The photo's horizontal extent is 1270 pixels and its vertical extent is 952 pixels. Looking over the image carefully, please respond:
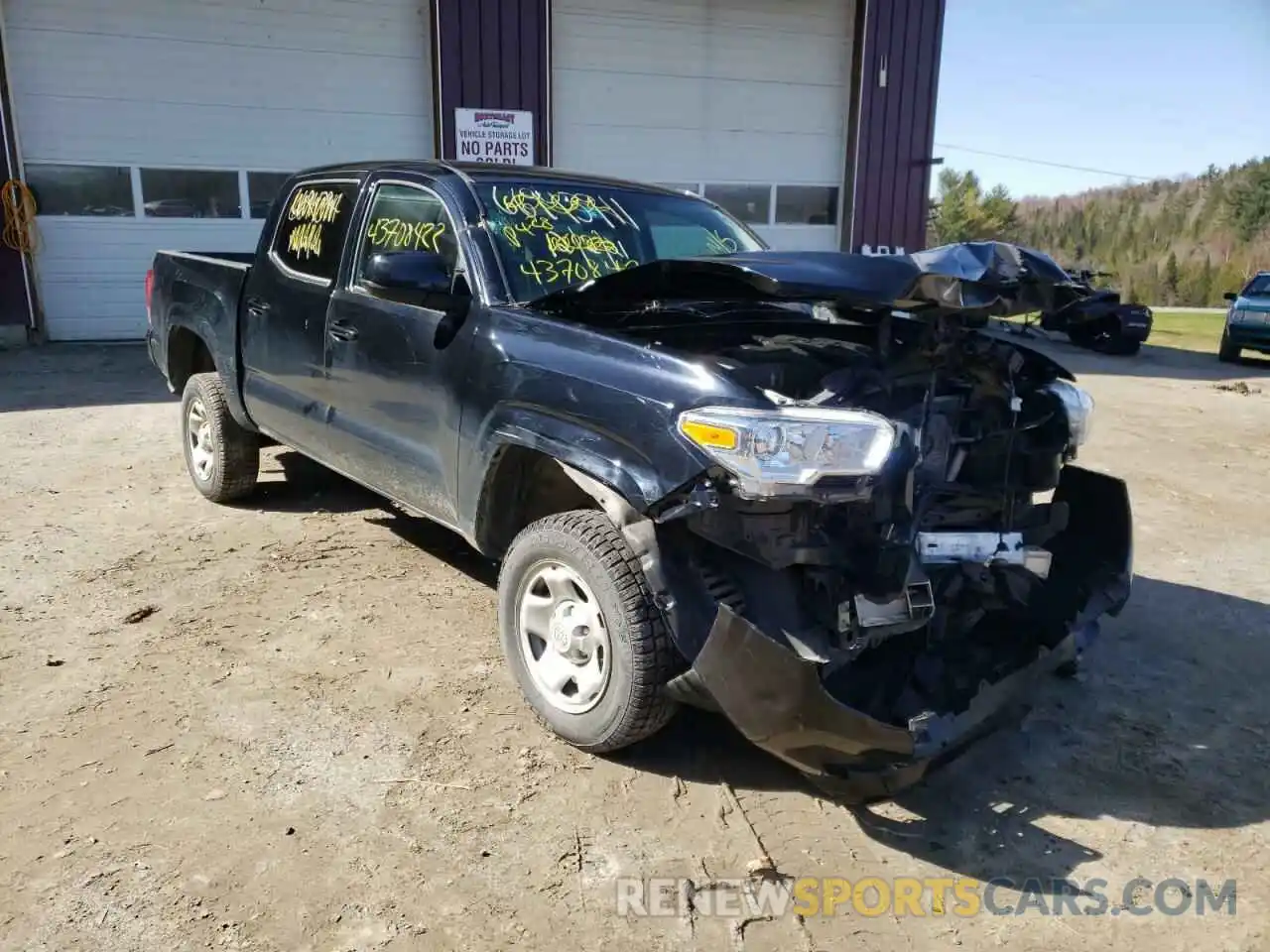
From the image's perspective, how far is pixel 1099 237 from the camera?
40438 mm

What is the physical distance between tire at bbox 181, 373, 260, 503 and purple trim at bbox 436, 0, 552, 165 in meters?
8.10

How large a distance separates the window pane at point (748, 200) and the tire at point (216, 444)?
10685 mm

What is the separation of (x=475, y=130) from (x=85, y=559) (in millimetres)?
9948

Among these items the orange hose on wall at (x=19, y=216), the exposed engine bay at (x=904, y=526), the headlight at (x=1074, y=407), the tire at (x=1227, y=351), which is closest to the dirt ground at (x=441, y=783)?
the exposed engine bay at (x=904, y=526)

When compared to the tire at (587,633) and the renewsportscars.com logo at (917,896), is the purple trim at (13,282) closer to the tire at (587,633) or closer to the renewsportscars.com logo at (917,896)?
the tire at (587,633)

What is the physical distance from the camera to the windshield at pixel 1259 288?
47.2 ft

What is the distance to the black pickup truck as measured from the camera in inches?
103

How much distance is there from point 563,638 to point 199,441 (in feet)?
11.9

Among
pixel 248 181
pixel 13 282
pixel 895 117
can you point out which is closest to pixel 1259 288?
pixel 895 117

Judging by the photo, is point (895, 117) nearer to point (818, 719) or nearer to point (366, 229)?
point (366, 229)

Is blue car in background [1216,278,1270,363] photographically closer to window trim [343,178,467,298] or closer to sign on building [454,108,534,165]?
sign on building [454,108,534,165]

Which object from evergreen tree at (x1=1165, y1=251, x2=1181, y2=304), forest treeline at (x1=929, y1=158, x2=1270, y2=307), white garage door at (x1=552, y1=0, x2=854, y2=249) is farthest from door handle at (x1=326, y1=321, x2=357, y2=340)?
evergreen tree at (x1=1165, y1=251, x2=1181, y2=304)

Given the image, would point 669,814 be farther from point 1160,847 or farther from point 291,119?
point 291,119

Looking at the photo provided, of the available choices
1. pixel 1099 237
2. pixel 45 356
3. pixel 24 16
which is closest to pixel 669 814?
pixel 45 356
